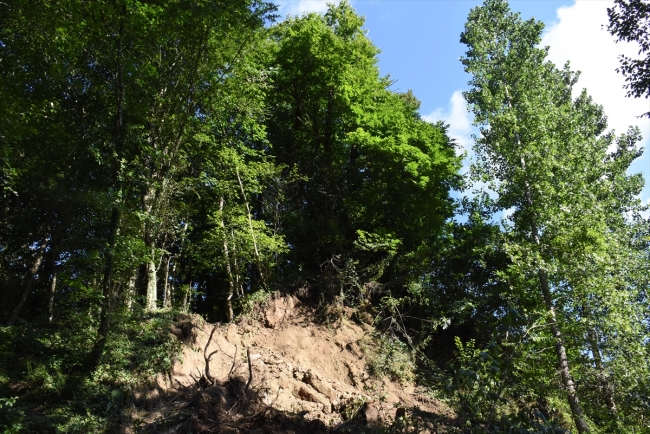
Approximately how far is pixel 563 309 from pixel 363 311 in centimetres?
615

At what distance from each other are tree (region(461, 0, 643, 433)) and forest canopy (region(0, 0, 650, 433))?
0.27 ft

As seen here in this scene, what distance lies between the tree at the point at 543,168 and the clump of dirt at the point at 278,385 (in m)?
4.85

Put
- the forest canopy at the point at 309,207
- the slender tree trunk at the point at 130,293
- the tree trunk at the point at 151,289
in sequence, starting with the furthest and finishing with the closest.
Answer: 1. the tree trunk at the point at 151,289
2. the slender tree trunk at the point at 130,293
3. the forest canopy at the point at 309,207

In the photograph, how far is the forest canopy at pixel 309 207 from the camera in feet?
27.1

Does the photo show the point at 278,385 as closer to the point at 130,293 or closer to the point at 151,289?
the point at 130,293

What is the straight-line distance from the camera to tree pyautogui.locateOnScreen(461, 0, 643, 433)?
12.3 meters

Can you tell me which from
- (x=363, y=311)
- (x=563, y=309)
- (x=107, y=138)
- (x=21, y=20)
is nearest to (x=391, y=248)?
(x=363, y=311)

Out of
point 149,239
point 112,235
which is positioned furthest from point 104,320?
point 149,239

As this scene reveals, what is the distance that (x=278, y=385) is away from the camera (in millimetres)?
9953

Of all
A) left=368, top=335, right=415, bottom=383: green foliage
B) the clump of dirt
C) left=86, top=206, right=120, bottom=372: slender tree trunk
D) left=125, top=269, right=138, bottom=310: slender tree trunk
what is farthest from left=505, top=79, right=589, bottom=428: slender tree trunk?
left=125, top=269, right=138, bottom=310: slender tree trunk

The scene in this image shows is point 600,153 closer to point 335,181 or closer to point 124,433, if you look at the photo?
point 335,181

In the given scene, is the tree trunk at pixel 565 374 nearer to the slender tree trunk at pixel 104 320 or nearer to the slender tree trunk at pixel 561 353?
the slender tree trunk at pixel 561 353

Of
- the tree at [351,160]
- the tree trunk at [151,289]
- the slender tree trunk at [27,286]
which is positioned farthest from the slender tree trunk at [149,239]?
the tree at [351,160]

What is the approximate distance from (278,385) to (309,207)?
8.80m
